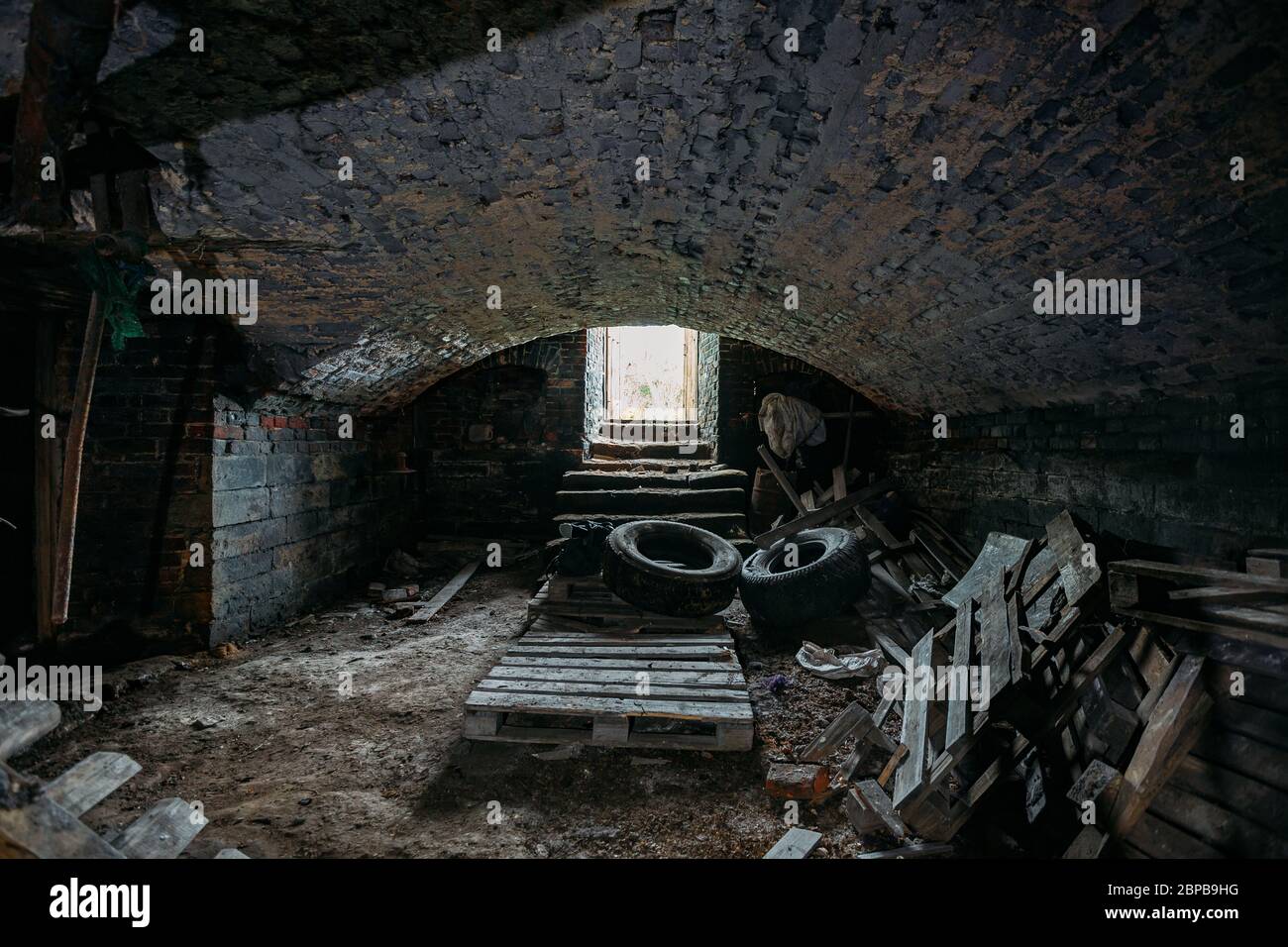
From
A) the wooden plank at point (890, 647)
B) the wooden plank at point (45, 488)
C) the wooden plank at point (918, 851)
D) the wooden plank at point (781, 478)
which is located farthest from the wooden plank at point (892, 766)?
the wooden plank at point (45, 488)

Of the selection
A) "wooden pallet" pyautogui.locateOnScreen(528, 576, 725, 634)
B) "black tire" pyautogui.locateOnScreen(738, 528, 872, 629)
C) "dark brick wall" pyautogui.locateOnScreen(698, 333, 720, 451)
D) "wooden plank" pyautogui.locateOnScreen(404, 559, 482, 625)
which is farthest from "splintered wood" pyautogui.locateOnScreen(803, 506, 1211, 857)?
"dark brick wall" pyautogui.locateOnScreen(698, 333, 720, 451)

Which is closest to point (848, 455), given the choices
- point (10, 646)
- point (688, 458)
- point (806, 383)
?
point (806, 383)

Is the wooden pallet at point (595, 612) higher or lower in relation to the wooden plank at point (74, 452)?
lower

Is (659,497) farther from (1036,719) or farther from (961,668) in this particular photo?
(1036,719)

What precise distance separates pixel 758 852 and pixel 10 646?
15.6 feet

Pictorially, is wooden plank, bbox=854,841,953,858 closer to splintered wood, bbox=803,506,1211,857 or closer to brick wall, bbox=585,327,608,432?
splintered wood, bbox=803,506,1211,857

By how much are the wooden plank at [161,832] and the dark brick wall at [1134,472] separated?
163 inches

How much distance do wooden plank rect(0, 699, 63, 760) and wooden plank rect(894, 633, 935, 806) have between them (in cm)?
266

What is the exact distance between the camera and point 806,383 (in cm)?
759

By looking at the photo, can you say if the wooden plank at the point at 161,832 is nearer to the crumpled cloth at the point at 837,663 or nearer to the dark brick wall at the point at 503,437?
the crumpled cloth at the point at 837,663

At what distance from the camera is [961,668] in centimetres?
280

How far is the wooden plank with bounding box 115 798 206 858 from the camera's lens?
151cm

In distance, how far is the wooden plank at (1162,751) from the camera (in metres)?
1.92
